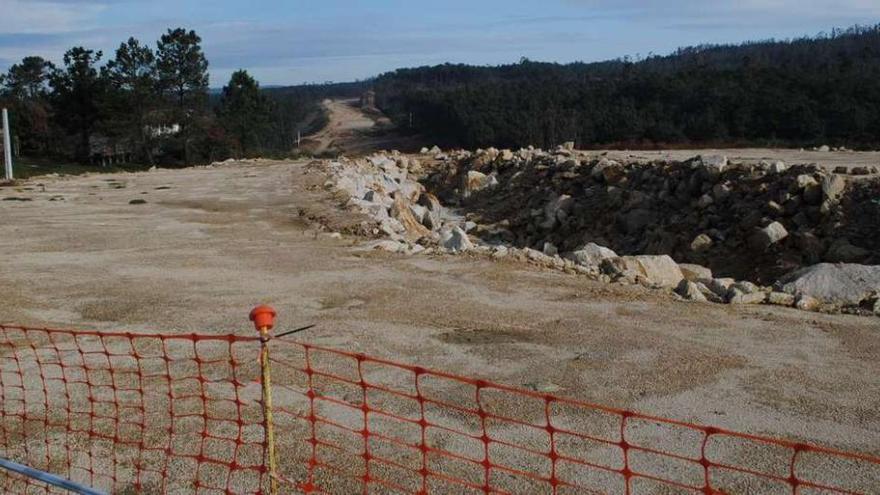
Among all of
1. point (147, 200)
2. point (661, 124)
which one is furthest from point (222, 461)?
point (661, 124)

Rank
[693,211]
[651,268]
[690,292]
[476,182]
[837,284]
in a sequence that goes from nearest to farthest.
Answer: [690,292], [837,284], [651,268], [693,211], [476,182]

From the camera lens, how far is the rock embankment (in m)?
10.4

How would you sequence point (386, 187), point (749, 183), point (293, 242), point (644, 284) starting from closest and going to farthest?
point (644, 284) → point (293, 242) → point (749, 183) → point (386, 187)

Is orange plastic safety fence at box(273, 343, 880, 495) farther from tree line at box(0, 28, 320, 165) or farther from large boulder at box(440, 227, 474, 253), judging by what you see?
tree line at box(0, 28, 320, 165)

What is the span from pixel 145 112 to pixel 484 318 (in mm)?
36357

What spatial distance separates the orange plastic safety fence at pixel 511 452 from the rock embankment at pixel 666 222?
13.6 ft

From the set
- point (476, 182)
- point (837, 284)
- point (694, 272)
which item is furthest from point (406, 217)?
point (837, 284)

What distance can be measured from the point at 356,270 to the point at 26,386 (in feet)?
16.0

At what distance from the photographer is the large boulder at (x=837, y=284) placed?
9.45 meters

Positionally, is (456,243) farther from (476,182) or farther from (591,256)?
(476,182)

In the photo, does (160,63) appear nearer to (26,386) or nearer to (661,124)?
(661,124)

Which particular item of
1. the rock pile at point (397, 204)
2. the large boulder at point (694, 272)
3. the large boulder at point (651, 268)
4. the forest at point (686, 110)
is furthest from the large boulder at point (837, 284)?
the forest at point (686, 110)

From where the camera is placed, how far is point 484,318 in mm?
8617

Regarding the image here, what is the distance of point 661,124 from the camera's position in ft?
151
